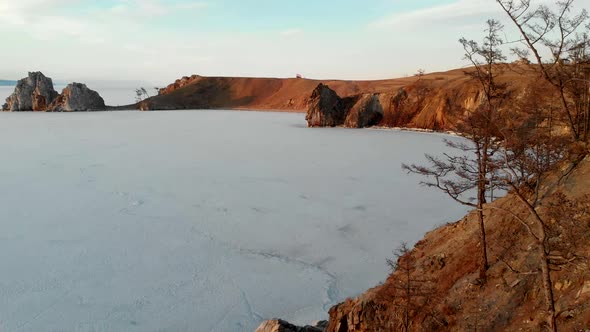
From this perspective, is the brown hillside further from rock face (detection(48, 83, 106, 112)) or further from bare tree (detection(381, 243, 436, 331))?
rock face (detection(48, 83, 106, 112))

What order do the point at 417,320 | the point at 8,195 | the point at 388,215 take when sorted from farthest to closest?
the point at 8,195 → the point at 388,215 → the point at 417,320

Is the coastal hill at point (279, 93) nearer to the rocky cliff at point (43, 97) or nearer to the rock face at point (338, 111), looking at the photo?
the rock face at point (338, 111)

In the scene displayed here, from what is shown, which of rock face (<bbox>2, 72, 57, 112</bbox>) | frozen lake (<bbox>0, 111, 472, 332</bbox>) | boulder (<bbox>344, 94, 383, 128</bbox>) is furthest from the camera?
rock face (<bbox>2, 72, 57, 112</bbox>)

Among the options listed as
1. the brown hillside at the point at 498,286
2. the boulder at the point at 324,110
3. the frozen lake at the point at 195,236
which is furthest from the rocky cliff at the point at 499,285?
the boulder at the point at 324,110

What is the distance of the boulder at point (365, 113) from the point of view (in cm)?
5516

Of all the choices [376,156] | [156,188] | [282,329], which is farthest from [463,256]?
[376,156]

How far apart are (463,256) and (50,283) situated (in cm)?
1000

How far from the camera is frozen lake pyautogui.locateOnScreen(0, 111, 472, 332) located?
1026cm

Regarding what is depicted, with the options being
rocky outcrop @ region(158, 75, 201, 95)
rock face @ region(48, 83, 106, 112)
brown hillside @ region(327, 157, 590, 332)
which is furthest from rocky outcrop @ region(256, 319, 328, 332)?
rocky outcrop @ region(158, 75, 201, 95)

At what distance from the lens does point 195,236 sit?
14477mm

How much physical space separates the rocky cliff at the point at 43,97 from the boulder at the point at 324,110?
5346 centimetres

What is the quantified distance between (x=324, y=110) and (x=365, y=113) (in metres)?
5.21

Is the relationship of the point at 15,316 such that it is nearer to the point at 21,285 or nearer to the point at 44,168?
the point at 21,285

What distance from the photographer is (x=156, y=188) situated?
814 inches
